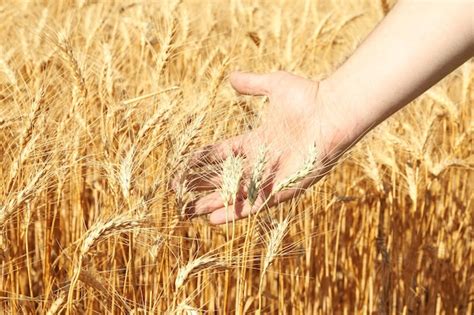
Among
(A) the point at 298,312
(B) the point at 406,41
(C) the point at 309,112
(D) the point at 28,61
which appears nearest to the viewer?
(B) the point at 406,41

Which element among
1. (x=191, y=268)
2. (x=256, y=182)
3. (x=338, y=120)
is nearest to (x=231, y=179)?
(x=256, y=182)

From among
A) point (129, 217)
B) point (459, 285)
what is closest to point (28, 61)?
point (129, 217)

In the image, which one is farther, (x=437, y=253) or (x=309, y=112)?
(x=437, y=253)

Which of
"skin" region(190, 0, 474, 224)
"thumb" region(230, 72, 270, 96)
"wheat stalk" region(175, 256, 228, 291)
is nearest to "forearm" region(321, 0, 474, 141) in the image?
"skin" region(190, 0, 474, 224)

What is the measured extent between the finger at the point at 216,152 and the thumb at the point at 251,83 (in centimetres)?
12

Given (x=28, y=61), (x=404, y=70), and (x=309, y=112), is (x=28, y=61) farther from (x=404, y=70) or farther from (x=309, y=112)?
(x=404, y=70)

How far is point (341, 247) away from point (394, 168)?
0.90 ft

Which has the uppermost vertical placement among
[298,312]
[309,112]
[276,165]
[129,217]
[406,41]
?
[406,41]

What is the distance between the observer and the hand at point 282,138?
1392 mm

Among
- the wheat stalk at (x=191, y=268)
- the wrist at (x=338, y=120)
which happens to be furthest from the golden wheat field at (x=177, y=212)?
the wrist at (x=338, y=120)

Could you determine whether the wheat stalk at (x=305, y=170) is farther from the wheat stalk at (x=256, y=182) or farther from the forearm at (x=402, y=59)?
the forearm at (x=402, y=59)

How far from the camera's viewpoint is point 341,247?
2.01 m

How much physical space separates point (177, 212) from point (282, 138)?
30 cm

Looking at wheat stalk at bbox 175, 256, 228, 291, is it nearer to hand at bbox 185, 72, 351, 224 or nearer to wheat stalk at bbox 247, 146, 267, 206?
wheat stalk at bbox 247, 146, 267, 206
